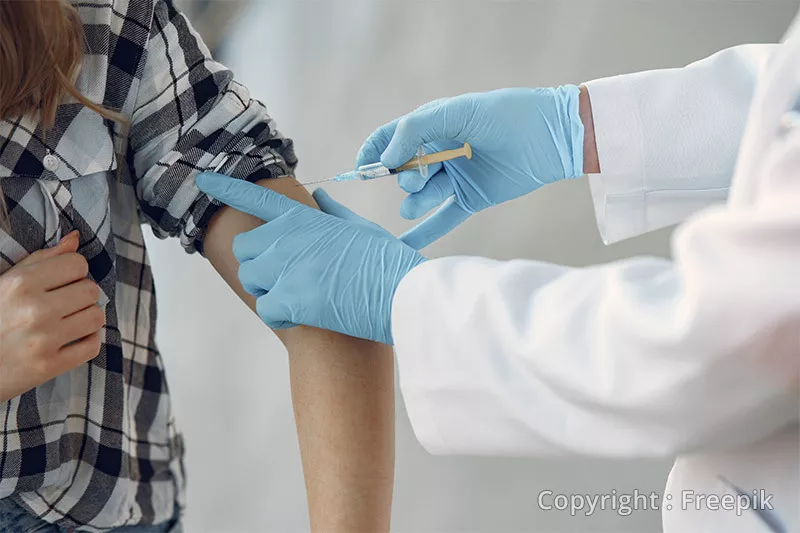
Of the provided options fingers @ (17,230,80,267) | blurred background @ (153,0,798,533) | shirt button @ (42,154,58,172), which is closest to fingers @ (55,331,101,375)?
fingers @ (17,230,80,267)

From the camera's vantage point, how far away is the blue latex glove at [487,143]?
1.14 metres

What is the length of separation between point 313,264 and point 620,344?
46 centimetres

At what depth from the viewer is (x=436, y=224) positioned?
1299mm

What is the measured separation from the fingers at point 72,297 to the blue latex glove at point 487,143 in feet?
1.55

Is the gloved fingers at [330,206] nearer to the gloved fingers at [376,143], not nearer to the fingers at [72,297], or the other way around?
the gloved fingers at [376,143]

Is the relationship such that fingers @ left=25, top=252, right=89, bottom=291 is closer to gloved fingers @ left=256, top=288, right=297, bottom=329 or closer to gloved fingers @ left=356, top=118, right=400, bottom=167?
gloved fingers @ left=256, top=288, right=297, bottom=329

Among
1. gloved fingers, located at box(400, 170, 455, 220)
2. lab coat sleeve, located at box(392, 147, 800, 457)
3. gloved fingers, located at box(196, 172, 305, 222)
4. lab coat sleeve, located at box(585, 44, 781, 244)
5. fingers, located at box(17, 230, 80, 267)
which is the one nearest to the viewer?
lab coat sleeve, located at box(392, 147, 800, 457)

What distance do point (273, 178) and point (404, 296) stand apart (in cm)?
34

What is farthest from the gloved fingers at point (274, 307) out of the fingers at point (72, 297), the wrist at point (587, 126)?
the wrist at point (587, 126)

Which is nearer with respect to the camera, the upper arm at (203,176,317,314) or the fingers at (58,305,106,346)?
the fingers at (58,305,106,346)

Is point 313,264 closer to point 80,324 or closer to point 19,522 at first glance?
point 80,324

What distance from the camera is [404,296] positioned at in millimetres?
850

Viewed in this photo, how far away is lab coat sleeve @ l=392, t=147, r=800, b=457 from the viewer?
62 cm

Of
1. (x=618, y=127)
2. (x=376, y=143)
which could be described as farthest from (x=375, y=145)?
Answer: (x=618, y=127)
